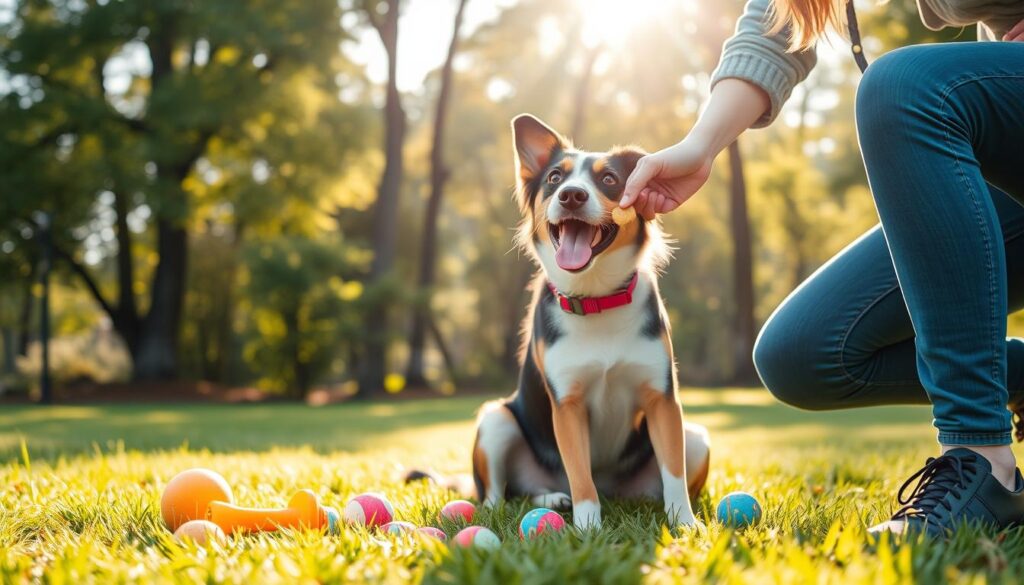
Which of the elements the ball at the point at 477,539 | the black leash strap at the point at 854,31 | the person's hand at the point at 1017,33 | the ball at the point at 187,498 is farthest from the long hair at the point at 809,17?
the ball at the point at 187,498

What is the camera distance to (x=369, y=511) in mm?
2729

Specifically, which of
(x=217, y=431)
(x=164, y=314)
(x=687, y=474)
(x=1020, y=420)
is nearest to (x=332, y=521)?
(x=687, y=474)

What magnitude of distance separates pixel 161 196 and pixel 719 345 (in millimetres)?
29957

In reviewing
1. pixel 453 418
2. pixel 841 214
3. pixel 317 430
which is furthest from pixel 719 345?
pixel 317 430

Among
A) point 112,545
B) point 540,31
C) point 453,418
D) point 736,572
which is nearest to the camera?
point 736,572

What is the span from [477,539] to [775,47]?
1.77 metres

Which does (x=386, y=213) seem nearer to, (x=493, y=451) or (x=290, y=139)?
(x=290, y=139)

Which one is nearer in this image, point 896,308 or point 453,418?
point 896,308

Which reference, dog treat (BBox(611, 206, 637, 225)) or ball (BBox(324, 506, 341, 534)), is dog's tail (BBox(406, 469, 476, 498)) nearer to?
ball (BBox(324, 506, 341, 534))

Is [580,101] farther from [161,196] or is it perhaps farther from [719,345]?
[719,345]

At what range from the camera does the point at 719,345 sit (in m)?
41.9

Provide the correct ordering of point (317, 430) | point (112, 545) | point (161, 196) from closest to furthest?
point (112, 545)
point (317, 430)
point (161, 196)

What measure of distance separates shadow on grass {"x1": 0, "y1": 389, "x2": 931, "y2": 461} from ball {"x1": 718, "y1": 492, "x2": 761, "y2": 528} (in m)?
4.09

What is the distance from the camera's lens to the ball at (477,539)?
200 centimetres
